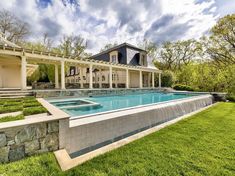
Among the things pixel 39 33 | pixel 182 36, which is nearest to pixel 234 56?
pixel 182 36

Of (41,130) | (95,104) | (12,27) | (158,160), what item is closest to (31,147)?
(41,130)

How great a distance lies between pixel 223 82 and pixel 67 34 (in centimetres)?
2845

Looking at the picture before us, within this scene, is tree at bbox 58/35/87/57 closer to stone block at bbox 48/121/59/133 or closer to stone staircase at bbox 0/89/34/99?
stone staircase at bbox 0/89/34/99

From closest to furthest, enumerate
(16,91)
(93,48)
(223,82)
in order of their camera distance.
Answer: (16,91), (223,82), (93,48)

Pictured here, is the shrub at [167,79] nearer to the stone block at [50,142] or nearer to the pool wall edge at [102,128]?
the pool wall edge at [102,128]

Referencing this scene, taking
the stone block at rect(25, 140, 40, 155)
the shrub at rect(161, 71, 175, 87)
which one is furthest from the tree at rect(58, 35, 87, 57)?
the stone block at rect(25, 140, 40, 155)

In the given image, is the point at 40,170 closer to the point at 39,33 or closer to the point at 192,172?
the point at 192,172

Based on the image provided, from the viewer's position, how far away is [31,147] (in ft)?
9.46

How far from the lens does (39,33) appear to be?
93.9 feet

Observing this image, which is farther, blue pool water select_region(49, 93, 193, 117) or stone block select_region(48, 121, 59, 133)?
blue pool water select_region(49, 93, 193, 117)

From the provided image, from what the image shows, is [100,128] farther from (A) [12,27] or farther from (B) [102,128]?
(A) [12,27]

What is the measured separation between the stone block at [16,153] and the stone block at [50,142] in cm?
35

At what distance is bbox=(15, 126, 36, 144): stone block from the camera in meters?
2.77

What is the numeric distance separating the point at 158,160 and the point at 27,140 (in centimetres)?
262
